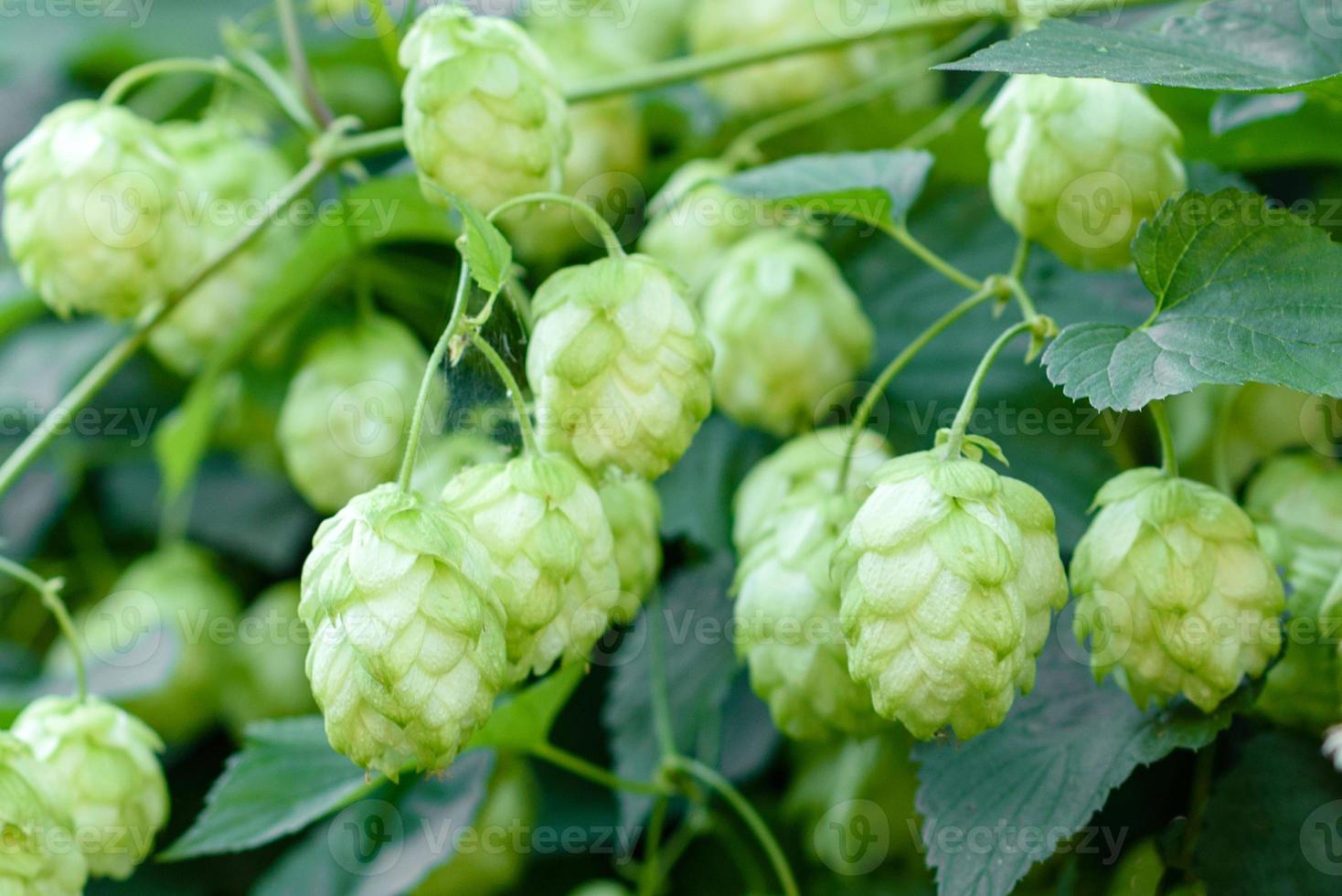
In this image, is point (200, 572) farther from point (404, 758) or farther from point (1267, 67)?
point (1267, 67)

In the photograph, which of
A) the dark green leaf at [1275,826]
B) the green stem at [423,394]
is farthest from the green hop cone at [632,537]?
the dark green leaf at [1275,826]

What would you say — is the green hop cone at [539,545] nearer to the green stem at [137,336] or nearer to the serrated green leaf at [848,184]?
the serrated green leaf at [848,184]

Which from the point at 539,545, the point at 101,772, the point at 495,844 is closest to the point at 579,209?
the point at 539,545

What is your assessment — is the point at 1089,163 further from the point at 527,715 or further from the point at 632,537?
the point at 527,715

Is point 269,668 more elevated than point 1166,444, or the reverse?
point 1166,444

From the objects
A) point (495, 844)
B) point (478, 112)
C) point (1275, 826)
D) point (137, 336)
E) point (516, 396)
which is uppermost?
point (478, 112)

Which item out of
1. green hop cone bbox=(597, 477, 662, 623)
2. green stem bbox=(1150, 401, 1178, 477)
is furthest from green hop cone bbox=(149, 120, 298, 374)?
green stem bbox=(1150, 401, 1178, 477)
